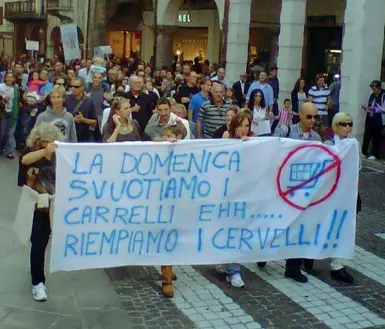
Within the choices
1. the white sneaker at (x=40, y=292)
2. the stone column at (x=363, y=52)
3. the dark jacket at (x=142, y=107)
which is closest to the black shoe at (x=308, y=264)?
the white sneaker at (x=40, y=292)

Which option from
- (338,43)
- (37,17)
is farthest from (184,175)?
(37,17)

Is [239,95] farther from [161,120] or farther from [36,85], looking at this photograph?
[161,120]

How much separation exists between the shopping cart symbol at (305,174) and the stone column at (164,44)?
2017cm

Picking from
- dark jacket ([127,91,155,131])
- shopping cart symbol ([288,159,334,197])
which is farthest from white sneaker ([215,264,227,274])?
dark jacket ([127,91,155,131])

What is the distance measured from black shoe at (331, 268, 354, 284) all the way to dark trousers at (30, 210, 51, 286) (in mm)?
2834

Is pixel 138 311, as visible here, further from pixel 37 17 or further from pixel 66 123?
pixel 37 17

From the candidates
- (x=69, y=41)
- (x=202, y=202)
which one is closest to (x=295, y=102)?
(x=69, y=41)

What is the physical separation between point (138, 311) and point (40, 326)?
84 centimetres

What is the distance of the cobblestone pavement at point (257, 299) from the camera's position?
621 cm

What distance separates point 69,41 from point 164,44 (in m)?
6.02

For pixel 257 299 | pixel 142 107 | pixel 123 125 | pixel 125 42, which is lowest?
pixel 257 299

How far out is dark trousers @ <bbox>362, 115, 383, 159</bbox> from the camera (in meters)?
15.3

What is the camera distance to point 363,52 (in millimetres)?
16047

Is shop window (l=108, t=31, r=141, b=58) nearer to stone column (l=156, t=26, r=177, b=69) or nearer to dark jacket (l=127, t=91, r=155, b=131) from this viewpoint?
stone column (l=156, t=26, r=177, b=69)
